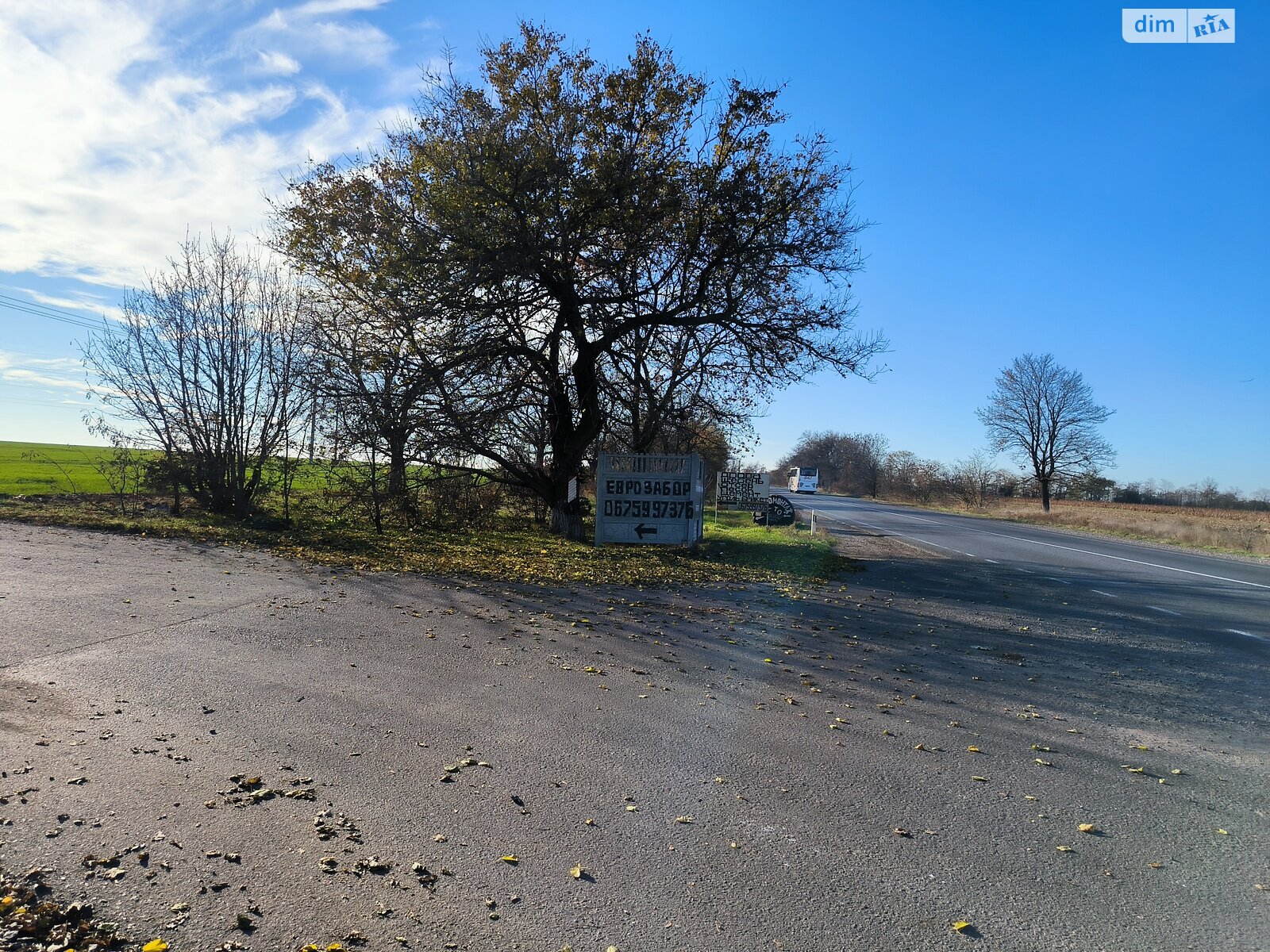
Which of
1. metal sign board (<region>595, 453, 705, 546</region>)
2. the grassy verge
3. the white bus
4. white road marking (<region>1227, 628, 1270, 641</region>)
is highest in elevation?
the white bus

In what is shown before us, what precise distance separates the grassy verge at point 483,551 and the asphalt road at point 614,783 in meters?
4.13

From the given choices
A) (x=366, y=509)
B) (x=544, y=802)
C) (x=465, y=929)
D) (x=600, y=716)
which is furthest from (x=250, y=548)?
(x=465, y=929)

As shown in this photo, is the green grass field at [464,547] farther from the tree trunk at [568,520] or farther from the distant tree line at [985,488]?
the distant tree line at [985,488]

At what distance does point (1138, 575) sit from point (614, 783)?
15.9 meters

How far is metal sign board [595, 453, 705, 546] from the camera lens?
16500mm

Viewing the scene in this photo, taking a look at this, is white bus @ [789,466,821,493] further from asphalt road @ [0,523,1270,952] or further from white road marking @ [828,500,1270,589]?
asphalt road @ [0,523,1270,952]

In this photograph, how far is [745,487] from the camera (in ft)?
89.7

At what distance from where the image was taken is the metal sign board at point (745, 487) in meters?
27.2

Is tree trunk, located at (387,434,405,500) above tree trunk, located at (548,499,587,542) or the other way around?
above

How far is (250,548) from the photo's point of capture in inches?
528

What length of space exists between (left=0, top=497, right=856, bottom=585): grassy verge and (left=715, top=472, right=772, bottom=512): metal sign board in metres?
7.58

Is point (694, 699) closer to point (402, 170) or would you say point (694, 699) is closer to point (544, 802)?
point (544, 802)

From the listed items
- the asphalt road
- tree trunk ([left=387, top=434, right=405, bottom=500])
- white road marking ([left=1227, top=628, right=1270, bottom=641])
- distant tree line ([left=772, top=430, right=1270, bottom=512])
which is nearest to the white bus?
distant tree line ([left=772, top=430, right=1270, bottom=512])

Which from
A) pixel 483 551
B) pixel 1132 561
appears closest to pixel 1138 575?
pixel 1132 561
